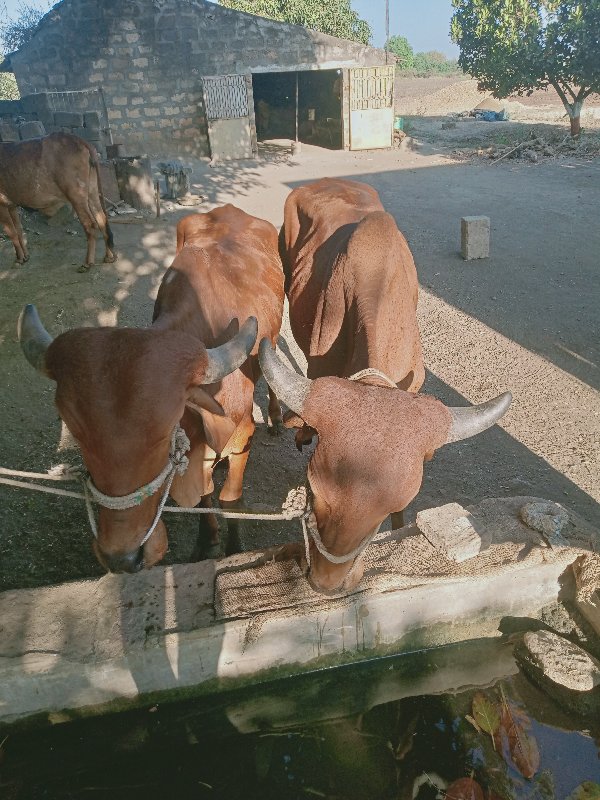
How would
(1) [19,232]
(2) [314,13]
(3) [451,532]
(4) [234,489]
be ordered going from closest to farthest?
(3) [451,532] < (4) [234,489] < (1) [19,232] < (2) [314,13]

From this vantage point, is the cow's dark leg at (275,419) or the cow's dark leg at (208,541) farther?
the cow's dark leg at (275,419)

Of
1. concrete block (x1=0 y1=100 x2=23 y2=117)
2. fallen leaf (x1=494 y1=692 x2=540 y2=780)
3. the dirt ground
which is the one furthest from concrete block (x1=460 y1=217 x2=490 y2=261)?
concrete block (x1=0 y1=100 x2=23 y2=117)

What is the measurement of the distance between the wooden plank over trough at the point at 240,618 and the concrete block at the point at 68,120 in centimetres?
1212

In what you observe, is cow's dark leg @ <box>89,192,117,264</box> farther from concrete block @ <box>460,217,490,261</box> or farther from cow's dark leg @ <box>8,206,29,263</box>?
concrete block @ <box>460,217,490,261</box>

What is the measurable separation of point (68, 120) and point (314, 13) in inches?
762

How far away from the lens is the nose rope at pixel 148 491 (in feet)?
8.04

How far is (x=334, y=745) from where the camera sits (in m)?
2.97

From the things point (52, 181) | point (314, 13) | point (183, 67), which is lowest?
point (52, 181)

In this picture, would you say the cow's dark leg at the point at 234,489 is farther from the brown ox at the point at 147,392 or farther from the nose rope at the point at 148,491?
the nose rope at the point at 148,491

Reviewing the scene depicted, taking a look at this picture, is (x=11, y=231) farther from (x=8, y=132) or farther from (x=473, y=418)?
(x=473, y=418)

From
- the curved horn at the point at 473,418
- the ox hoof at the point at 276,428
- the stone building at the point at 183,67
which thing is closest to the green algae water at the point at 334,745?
the curved horn at the point at 473,418

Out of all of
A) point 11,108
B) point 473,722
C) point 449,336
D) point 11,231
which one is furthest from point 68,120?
point 473,722

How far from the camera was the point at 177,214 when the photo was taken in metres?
11.2

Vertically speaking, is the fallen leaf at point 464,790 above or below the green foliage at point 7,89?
below
